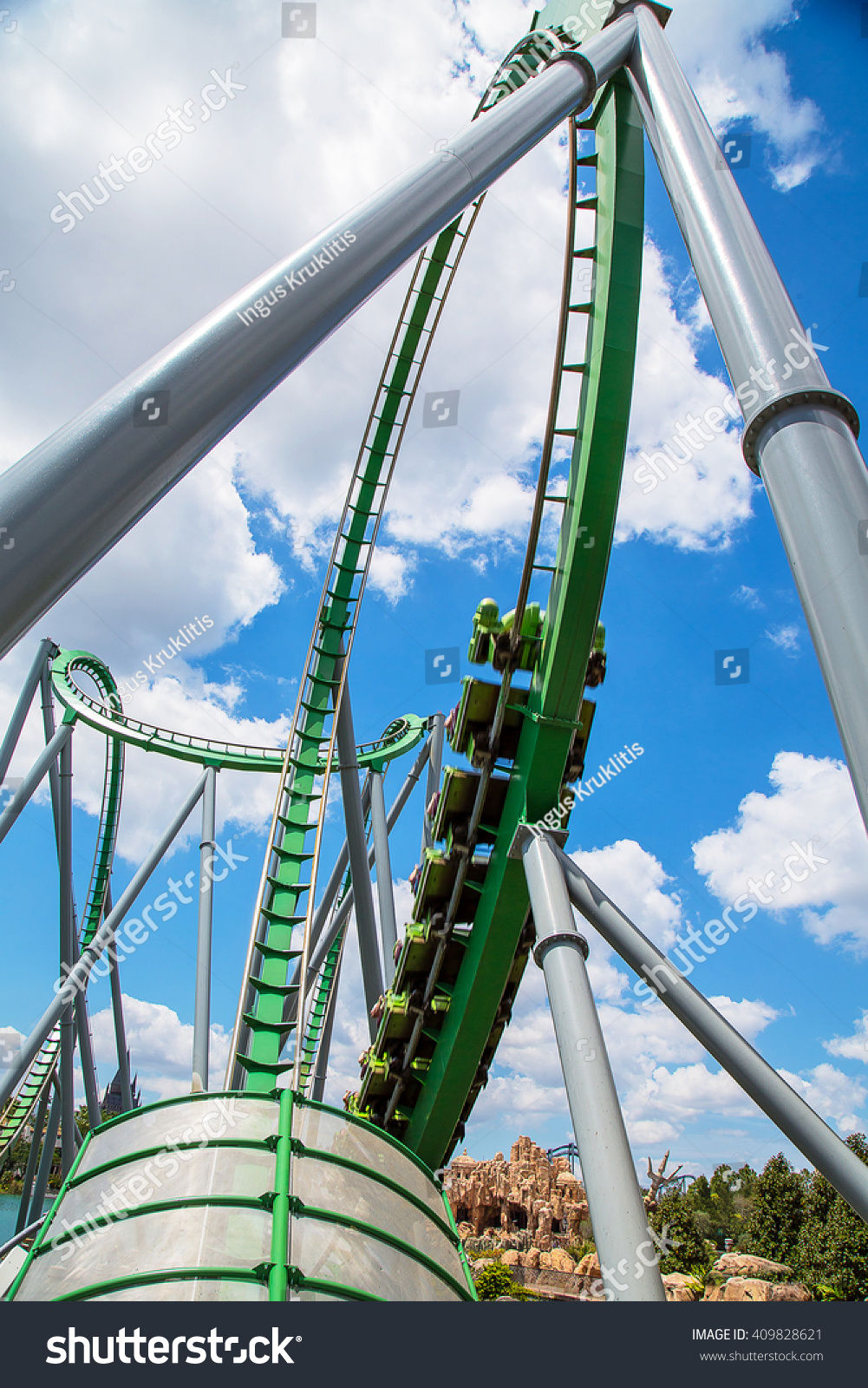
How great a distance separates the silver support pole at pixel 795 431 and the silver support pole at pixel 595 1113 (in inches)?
105

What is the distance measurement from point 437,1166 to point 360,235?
8.28 m

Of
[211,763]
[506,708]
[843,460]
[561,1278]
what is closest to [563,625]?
[506,708]

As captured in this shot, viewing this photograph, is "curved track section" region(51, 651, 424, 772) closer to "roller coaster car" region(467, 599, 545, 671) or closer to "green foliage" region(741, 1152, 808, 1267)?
"roller coaster car" region(467, 599, 545, 671)

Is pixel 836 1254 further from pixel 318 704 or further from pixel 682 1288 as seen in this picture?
pixel 318 704

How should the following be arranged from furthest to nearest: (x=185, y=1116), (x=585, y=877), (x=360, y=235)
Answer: (x=585, y=877)
(x=185, y=1116)
(x=360, y=235)

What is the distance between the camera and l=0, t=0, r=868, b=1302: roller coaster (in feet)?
5.41

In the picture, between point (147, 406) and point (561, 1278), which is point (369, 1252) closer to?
point (147, 406)

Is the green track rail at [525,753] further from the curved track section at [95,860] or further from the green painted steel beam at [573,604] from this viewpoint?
the curved track section at [95,860]

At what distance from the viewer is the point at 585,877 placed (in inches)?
199

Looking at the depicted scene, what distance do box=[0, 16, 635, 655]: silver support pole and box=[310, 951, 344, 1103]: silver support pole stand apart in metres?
12.2

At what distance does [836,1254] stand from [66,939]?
62.2ft

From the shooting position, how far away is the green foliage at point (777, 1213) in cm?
2256

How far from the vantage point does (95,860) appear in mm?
16141

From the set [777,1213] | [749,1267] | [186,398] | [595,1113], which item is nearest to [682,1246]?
[749,1267]
